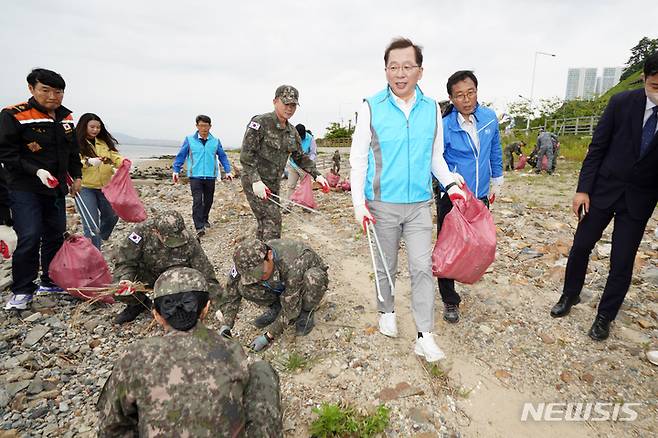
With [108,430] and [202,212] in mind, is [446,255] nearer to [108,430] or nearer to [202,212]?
[108,430]

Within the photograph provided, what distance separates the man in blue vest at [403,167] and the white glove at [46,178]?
→ 2.70 metres

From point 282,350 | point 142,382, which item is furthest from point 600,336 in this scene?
point 142,382

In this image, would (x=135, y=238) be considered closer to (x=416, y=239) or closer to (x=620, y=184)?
(x=416, y=239)

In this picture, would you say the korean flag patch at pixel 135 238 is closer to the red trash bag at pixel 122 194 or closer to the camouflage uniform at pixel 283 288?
the camouflage uniform at pixel 283 288

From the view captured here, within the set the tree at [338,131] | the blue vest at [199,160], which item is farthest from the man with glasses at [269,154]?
the tree at [338,131]

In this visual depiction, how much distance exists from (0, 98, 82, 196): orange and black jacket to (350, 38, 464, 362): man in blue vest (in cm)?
287

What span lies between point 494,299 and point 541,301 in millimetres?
431

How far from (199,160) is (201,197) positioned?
23.5 inches

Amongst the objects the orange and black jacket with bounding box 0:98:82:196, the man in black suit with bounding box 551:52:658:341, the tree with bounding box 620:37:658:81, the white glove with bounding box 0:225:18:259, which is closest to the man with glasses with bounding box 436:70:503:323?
the man in black suit with bounding box 551:52:658:341

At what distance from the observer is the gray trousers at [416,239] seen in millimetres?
2441

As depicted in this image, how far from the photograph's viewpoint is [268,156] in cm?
396

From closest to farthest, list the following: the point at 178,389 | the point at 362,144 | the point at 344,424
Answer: the point at 178,389
the point at 344,424
the point at 362,144

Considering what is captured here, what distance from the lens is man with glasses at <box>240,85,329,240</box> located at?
145 inches

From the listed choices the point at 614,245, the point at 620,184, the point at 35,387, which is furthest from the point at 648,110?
the point at 35,387
